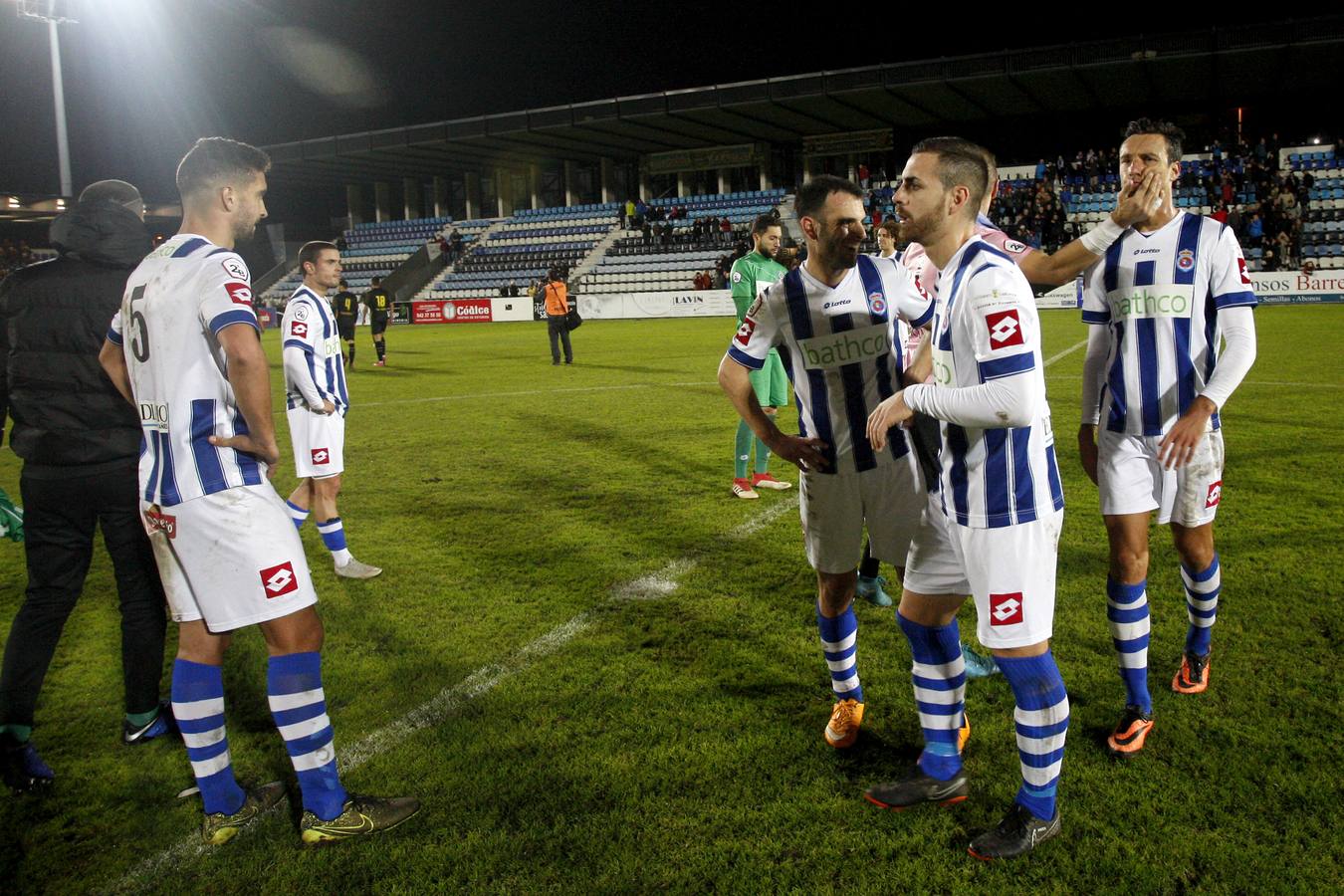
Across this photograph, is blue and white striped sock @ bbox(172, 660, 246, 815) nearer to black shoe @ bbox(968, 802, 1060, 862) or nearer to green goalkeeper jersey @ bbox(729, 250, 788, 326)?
black shoe @ bbox(968, 802, 1060, 862)

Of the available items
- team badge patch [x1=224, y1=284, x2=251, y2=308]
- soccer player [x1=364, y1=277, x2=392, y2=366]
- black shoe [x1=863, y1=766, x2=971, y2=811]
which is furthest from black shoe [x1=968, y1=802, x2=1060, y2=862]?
soccer player [x1=364, y1=277, x2=392, y2=366]

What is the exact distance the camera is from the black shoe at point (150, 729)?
3.55m

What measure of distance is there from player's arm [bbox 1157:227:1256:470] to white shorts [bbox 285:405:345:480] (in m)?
4.72

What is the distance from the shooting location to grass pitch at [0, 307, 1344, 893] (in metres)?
2.61

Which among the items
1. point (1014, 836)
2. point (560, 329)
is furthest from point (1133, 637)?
point (560, 329)

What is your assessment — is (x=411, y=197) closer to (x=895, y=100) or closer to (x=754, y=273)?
(x=895, y=100)

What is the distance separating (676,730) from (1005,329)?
2.01 meters

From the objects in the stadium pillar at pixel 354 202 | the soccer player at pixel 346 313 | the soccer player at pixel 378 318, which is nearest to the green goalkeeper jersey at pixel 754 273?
the soccer player at pixel 346 313

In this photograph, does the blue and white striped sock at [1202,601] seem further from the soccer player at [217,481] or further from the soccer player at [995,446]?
the soccer player at [217,481]

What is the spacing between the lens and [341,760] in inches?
130

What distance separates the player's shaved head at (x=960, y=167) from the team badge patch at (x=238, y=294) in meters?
2.06

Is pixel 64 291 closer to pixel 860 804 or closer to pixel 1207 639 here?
pixel 860 804

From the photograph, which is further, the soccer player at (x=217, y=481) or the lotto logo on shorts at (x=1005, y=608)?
the soccer player at (x=217, y=481)

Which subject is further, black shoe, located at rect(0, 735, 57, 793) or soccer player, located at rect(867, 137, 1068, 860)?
black shoe, located at rect(0, 735, 57, 793)
